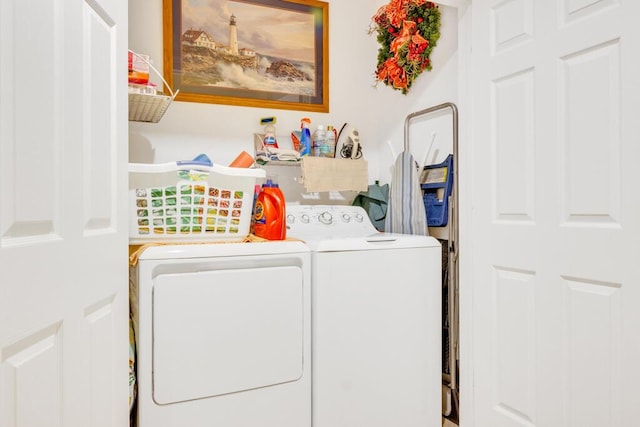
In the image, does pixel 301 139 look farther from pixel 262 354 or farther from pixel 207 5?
pixel 262 354

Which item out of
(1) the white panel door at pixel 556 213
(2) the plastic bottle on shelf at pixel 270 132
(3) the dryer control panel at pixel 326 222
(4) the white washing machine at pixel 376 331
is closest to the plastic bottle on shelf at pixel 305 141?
(2) the plastic bottle on shelf at pixel 270 132

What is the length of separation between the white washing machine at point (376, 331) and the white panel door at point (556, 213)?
22cm

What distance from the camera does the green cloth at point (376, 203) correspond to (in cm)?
243

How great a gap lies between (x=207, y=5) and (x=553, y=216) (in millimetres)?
2050

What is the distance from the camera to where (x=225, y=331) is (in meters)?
1.55

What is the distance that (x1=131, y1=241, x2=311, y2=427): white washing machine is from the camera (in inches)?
57.2

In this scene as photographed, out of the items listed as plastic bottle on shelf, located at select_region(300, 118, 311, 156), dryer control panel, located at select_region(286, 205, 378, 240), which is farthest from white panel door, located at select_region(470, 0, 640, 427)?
plastic bottle on shelf, located at select_region(300, 118, 311, 156)

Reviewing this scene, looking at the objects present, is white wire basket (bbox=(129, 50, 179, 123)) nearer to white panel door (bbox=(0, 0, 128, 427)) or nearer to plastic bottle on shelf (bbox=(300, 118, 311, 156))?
white panel door (bbox=(0, 0, 128, 427))

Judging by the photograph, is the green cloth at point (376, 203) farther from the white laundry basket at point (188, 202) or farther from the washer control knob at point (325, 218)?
the white laundry basket at point (188, 202)

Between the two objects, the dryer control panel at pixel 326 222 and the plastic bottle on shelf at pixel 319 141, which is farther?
the plastic bottle on shelf at pixel 319 141

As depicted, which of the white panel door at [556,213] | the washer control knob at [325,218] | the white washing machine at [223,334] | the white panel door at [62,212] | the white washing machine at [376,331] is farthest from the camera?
the washer control knob at [325,218]

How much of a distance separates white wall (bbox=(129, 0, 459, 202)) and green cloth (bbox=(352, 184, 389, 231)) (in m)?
0.17

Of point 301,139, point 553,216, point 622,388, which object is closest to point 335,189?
point 301,139

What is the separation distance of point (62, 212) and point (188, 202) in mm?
771
